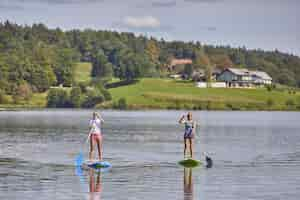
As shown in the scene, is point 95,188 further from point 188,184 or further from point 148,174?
point 148,174

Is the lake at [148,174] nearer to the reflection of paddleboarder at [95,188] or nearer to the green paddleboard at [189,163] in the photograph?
the reflection of paddleboarder at [95,188]

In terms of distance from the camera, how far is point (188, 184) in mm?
29828

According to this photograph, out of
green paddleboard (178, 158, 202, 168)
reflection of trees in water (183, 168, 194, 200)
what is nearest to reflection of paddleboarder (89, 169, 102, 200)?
reflection of trees in water (183, 168, 194, 200)

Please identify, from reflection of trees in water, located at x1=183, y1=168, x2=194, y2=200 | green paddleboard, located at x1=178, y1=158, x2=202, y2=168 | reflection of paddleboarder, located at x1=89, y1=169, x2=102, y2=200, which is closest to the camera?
reflection of paddleboarder, located at x1=89, y1=169, x2=102, y2=200

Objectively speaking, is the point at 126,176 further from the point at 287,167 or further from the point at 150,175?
the point at 287,167

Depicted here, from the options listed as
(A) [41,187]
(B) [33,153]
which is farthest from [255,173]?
(B) [33,153]

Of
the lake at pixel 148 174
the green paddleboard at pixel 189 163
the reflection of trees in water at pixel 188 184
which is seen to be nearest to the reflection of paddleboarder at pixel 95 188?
the lake at pixel 148 174

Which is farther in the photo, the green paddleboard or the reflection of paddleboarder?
the green paddleboard

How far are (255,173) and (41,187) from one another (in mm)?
10514

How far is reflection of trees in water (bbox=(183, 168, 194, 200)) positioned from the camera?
26.6 meters

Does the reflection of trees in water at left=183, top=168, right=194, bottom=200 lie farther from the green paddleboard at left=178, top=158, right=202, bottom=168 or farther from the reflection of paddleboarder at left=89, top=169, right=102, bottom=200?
the reflection of paddleboarder at left=89, top=169, right=102, bottom=200

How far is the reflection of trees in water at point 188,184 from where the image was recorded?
2662cm

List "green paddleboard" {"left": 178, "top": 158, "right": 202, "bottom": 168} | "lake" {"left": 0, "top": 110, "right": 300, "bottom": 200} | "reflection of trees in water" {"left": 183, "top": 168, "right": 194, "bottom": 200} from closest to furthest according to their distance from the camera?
"reflection of trees in water" {"left": 183, "top": 168, "right": 194, "bottom": 200}
"lake" {"left": 0, "top": 110, "right": 300, "bottom": 200}
"green paddleboard" {"left": 178, "top": 158, "right": 202, "bottom": 168}

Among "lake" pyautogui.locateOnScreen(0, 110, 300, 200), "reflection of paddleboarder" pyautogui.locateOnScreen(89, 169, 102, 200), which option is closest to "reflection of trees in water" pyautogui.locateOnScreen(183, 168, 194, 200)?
"lake" pyautogui.locateOnScreen(0, 110, 300, 200)
